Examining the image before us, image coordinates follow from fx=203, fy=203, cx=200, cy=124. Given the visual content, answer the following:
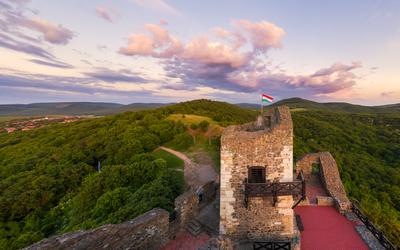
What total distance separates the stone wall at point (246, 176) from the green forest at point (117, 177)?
4616 millimetres

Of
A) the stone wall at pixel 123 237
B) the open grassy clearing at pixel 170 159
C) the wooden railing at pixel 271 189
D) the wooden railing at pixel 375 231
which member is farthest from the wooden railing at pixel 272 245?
the open grassy clearing at pixel 170 159

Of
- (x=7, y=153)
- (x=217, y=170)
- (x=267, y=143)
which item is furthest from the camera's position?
(x=7, y=153)

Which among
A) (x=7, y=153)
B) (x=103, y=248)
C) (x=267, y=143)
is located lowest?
(x=7, y=153)

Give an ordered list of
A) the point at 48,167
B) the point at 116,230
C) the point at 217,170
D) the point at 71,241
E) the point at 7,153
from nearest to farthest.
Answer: the point at 71,241 < the point at 116,230 < the point at 217,170 < the point at 48,167 < the point at 7,153

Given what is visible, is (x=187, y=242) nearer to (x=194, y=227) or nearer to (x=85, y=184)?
(x=194, y=227)

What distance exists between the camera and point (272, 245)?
28.7 feet

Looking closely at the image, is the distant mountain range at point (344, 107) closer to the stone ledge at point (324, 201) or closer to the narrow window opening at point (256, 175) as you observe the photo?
the stone ledge at point (324, 201)

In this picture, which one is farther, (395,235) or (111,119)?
(111,119)

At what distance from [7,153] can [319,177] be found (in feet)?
174

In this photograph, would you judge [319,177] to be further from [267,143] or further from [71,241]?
[71,241]

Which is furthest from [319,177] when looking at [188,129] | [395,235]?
[188,129]

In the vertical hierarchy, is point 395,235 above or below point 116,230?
below

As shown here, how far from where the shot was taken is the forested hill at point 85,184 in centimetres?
1469

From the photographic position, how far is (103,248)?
295 inches
